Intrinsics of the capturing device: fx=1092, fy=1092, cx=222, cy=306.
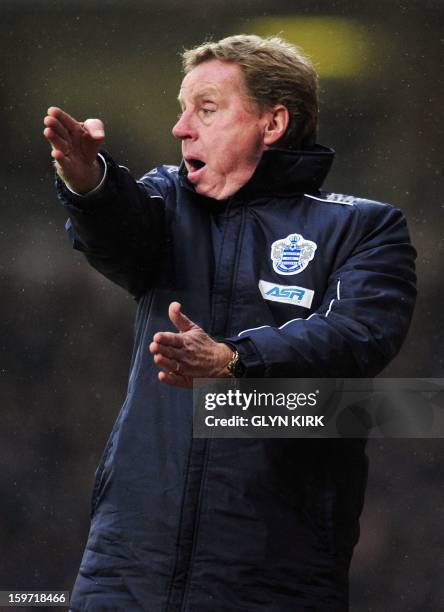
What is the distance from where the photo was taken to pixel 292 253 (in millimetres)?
1863

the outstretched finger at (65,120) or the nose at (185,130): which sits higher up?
the outstretched finger at (65,120)

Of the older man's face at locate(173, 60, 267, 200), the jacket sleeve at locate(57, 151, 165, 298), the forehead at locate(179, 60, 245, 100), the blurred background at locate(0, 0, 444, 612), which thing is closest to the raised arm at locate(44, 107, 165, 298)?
the jacket sleeve at locate(57, 151, 165, 298)

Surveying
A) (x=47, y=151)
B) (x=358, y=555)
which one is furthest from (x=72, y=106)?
(x=358, y=555)

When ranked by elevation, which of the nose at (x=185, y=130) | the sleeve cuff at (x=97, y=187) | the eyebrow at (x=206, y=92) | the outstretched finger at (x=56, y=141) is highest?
the eyebrow at (x=206, y=92)

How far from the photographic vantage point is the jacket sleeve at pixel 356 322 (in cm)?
166

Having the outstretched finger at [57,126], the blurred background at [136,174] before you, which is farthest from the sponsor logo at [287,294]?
the blurred background at [136,174]

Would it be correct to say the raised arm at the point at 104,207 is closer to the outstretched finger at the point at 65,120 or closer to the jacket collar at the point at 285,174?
the outstretched finger at the point at 65,120

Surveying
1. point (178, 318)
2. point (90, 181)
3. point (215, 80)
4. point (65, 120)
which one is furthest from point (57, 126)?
point (215, 80)

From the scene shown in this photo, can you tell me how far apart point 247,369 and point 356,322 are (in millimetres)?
248

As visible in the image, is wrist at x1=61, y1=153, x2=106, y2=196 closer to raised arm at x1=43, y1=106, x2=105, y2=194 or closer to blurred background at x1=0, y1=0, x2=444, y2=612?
raised arm at x1=43, y1=106, x2=105, y2=194

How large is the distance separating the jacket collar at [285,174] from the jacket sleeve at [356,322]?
0.11 metres

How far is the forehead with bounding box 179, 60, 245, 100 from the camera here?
199 centimetres

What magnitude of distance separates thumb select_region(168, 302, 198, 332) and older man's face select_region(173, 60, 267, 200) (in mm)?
413

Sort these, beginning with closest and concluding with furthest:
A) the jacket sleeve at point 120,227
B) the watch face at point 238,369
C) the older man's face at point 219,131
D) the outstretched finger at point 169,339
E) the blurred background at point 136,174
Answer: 1. the outstretched finger at point 169,339
2. the watch face at point 238,369
3. the jacket sleeve at point 120,227
4. the older man's face at point 219,131
5. the blurred background at point 136,174
